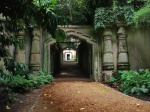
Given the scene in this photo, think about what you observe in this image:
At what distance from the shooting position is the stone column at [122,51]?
31.4 feet

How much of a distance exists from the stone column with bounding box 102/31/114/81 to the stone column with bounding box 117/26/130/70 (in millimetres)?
353

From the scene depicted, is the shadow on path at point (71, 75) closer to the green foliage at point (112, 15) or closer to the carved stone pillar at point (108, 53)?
A: the carved stone pillar at point (108, 53)

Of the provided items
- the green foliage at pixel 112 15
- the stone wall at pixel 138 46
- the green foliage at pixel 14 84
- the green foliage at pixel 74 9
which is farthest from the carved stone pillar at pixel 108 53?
the green foliage at pixel 14 84

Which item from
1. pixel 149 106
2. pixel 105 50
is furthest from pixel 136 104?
pixel 105 50

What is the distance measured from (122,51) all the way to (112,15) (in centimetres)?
163

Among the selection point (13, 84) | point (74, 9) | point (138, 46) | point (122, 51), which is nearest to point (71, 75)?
point (74, 9)

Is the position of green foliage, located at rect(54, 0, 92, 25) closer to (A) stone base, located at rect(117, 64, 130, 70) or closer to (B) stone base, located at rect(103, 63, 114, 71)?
(B) stone base, located at rect(103, 63, 114, 71)

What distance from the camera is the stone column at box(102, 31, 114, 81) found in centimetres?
959

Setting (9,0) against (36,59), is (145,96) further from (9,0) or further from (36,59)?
(36,59)

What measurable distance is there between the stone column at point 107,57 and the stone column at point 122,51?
0.35 m

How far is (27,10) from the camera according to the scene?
3.23m

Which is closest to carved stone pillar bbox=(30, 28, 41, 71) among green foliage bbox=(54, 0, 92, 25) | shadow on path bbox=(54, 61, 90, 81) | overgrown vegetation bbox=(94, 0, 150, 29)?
green foliage bbox=(54, 0, 92, 25)

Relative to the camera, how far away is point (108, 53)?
380 inches

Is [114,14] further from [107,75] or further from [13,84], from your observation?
[13,84]
